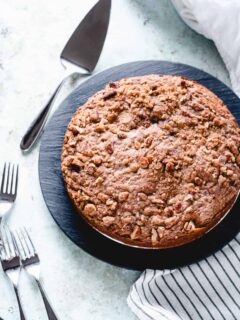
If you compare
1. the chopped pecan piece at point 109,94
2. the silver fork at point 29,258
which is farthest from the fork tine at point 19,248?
the chopped pecan piece at point 109,94

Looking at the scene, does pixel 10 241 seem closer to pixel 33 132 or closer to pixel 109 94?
pixel 33 132

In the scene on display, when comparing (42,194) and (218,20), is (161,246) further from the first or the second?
(218,20)

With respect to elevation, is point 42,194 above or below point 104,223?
below

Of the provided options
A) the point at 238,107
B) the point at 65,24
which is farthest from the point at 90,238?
the point at 65,24

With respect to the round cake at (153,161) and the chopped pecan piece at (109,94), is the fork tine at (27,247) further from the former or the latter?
the chopped pecan piece at (109,94)

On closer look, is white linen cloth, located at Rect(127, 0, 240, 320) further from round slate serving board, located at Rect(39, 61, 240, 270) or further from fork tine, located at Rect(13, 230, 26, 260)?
fork tine, located at Rect(13, 230, 26, 260)

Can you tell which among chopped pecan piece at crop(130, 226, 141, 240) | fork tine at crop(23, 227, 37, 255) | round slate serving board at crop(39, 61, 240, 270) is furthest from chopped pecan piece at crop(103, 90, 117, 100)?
fork tine at crop(23, 227, 37, 255)
